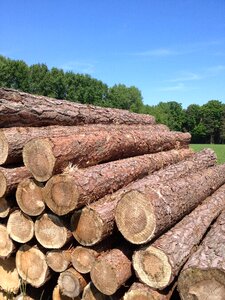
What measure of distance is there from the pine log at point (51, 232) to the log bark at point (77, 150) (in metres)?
0.52

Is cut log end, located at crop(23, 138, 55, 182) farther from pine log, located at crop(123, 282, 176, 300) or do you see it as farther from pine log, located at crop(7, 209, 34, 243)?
pine log, located at crop(123, 282, 176, 300)

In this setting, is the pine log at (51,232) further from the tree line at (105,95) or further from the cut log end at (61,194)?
the tree line at (105,95)

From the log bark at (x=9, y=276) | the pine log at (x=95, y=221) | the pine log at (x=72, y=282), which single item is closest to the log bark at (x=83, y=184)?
the pine log at (x=95, y=221)

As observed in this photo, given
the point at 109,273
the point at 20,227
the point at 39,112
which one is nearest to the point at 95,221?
the point at 109,273

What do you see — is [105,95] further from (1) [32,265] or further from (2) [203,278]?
(2) [203,278]

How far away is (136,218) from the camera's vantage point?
12.3 feet

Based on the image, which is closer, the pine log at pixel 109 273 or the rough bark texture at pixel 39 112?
the pine log at pixel 109 273

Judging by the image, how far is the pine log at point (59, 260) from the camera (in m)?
4.22

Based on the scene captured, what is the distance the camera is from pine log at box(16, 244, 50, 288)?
14.6 feet

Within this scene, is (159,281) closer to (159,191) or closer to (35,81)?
(159,191)

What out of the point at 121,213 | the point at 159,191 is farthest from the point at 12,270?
the point at 159,191

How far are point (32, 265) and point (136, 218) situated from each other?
1693 mm

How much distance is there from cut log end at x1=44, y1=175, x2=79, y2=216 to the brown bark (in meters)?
0.60

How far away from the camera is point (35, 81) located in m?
56.4
